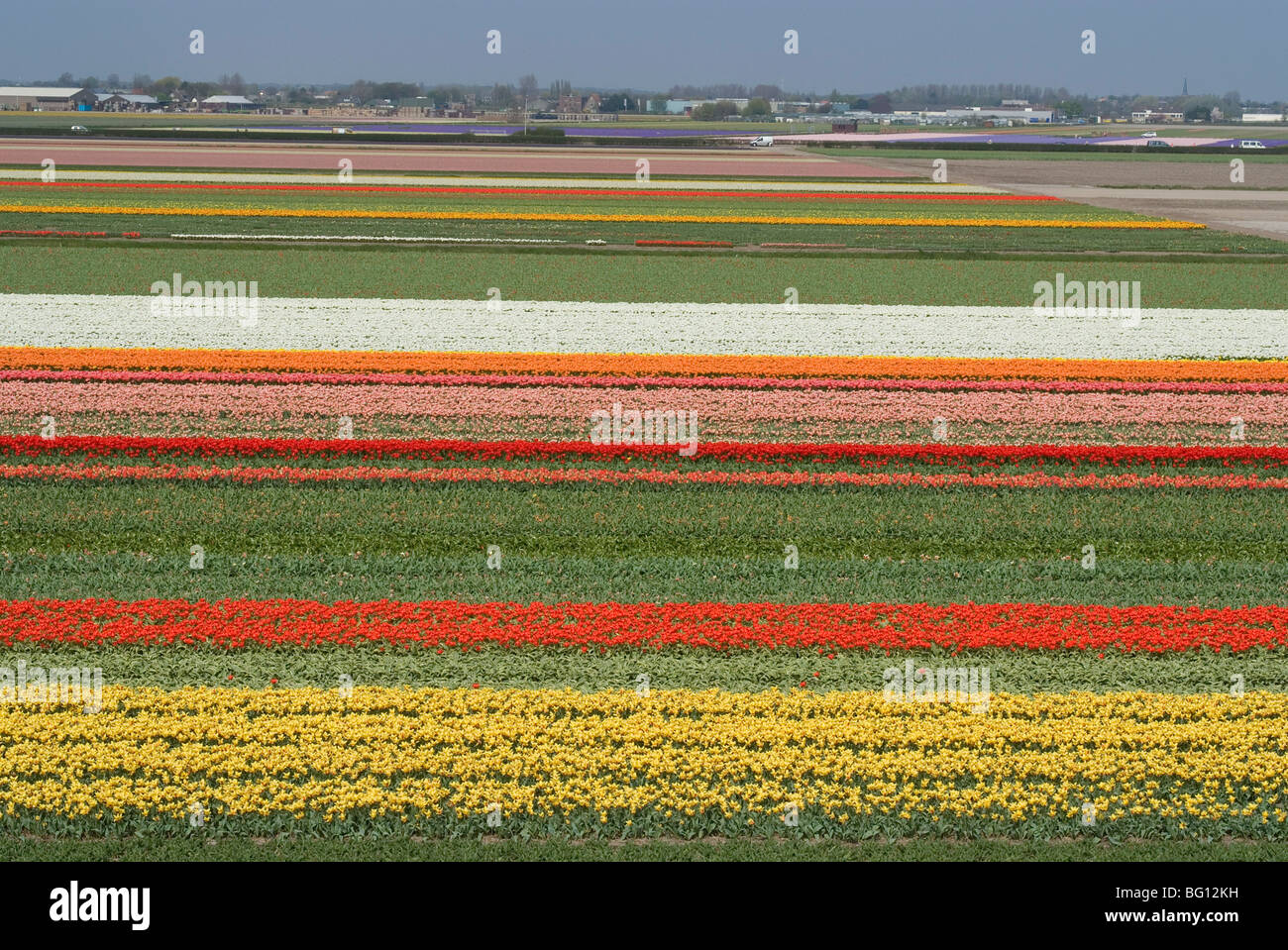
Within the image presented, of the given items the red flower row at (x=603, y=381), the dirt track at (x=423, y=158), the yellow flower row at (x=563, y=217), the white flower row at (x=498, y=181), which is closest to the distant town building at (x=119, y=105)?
the dirt track at (x=423, y=158)

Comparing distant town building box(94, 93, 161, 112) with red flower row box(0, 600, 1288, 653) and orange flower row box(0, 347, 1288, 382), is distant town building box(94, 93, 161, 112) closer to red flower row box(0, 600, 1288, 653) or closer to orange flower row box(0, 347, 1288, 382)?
orange flower row box(0, 347, 1288, 382)

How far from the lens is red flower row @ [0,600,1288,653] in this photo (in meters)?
12.3

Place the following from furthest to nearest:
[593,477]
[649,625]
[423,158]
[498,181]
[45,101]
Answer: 1. [45,101]
2. [423,158]
3. [498,181]
4. [593,477]
5. [649,625]

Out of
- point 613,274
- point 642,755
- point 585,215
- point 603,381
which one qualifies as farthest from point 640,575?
point 585,215

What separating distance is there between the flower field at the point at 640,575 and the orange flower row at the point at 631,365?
0.13 m

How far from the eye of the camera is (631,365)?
81.5 feet

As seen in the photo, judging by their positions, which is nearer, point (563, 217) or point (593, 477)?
point (593, 477)

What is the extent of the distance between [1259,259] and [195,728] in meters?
39.7

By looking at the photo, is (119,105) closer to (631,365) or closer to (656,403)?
(631,365)

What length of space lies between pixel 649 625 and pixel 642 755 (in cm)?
257

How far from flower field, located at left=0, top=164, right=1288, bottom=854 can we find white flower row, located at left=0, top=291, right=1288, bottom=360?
6.6 inches

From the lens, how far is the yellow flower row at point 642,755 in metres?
9.51

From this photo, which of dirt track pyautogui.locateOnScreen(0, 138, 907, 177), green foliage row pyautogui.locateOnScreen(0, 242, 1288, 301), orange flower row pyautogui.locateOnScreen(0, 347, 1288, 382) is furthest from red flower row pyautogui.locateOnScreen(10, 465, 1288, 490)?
dirt track pyautogui.locateOnScreen(0, 138, 907, 177)

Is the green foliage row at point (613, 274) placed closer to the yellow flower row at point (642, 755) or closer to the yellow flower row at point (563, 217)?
the yellow flower row at point (563, 217)
